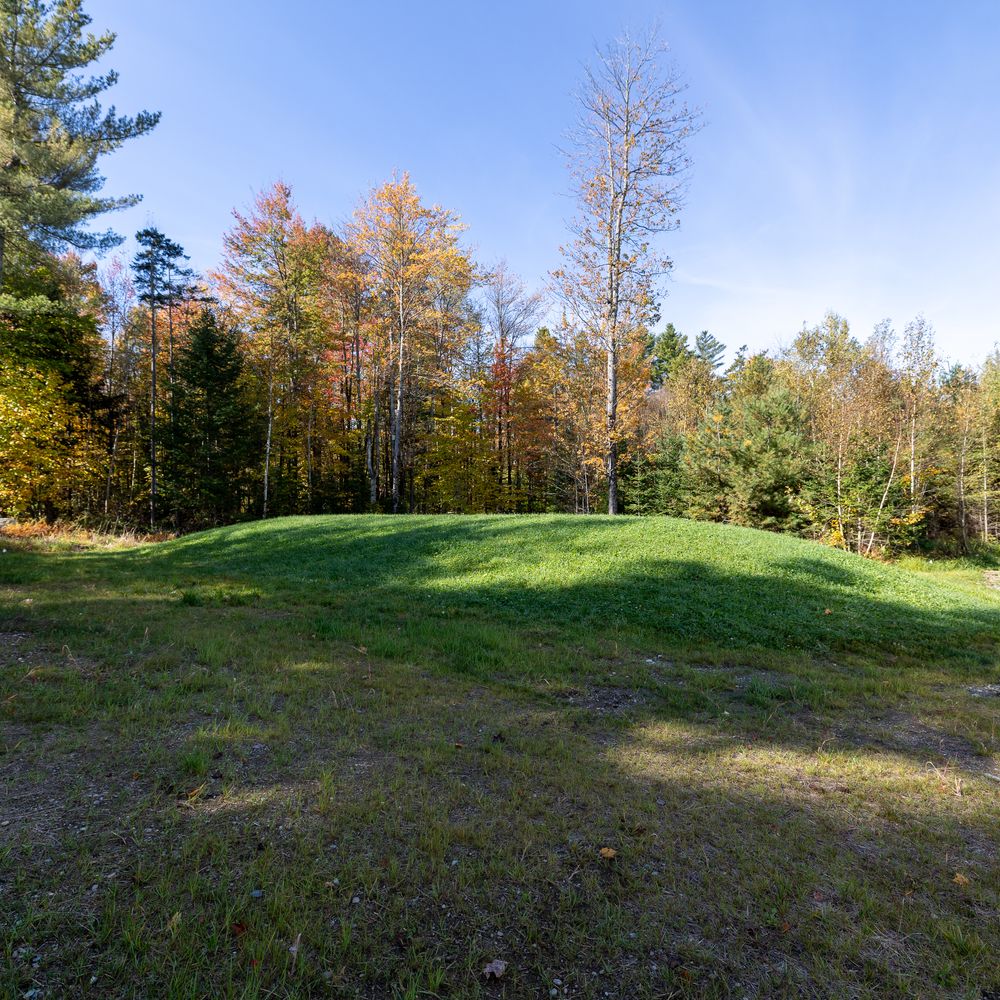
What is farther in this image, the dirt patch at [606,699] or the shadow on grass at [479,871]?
the dirt patch at [606,699]

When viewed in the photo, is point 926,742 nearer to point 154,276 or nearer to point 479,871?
point 479,871

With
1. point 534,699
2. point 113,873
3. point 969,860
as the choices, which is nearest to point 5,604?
point 113,873

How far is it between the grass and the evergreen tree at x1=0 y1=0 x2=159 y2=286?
7.07m

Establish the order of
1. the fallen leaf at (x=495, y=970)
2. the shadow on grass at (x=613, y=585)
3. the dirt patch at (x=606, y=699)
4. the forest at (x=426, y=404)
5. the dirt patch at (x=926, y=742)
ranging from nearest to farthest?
1. the fallen leaf at (x=495, y=970)
2. the dirt patch at (x=926, y=742)
3. the dirt patch at (x=606, y=699)
4. the shadow on grass at (x=613, y=585)
5. the forest at (x=426, y=404)

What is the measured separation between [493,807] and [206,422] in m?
22.9

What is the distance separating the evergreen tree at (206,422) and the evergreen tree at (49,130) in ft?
36.8

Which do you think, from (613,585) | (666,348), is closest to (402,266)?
(613,585)

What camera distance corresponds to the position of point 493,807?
277 centimetres

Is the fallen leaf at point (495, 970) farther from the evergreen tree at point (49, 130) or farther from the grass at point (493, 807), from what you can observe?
the evergreen tree at point (49, 130)

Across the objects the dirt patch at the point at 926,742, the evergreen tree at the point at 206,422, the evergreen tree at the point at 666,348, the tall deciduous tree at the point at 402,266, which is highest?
the evergreen tree at the point at 666,348

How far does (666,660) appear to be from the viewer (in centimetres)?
580

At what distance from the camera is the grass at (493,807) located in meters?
1.83

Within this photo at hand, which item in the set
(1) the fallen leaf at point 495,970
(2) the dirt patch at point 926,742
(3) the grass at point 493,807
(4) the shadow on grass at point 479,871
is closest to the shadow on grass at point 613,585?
(3) the grass at point 493,807

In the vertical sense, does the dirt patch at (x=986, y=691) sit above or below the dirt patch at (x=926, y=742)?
below
